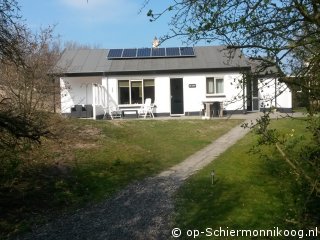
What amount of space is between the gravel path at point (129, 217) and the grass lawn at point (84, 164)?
46 cm

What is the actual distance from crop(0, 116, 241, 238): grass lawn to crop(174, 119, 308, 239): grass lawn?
6.16 feet

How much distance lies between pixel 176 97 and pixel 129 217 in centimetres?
2056

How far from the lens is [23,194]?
9055mm

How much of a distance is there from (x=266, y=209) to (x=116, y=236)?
2.93 m

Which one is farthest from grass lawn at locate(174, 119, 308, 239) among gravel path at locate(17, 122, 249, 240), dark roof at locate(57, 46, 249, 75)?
dark roof at locate(57, 46, 249, 75)

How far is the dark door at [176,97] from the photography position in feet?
91.3

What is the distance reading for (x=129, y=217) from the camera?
7672 mm

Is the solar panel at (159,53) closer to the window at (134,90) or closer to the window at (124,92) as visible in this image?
the window at (134,90)

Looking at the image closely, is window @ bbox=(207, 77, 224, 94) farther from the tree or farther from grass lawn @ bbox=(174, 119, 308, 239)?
grass lawn @ bbox=(174, 119, 308, 239)

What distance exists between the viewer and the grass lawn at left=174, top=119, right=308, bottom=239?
7.19 meters

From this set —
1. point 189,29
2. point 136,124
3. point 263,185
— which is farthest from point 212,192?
point 136,124

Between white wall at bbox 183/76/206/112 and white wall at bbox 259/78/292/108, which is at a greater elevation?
white wall at bbox 183/76/206/112

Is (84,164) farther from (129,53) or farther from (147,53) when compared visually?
(129,53)

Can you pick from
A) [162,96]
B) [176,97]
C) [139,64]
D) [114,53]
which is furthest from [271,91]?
[114,53]
